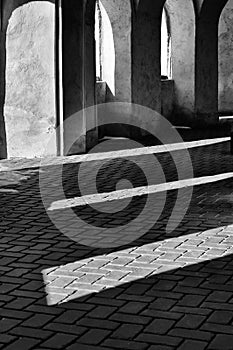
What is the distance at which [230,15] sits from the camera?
23.1 metres

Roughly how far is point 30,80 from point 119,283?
26.5 ft

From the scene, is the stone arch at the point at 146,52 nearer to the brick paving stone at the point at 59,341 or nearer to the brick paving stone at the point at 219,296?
the brick paving stone at the point at 219,296

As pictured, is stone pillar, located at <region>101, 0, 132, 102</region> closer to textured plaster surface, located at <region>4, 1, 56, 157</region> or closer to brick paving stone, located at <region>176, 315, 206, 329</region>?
textured plaster surface, located at <region>4, 1, 56, 157</region>

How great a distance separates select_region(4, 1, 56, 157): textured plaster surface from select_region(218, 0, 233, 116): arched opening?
1043cm

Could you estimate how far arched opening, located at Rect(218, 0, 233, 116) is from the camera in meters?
Answer: 23.1

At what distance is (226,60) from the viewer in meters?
23.4

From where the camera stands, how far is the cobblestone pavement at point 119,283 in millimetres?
5012

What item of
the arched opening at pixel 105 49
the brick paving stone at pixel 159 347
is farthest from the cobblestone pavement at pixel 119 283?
the arched opening at pixel 105 49

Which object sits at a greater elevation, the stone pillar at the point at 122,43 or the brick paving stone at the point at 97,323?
the stone pillar at the point at 122,43

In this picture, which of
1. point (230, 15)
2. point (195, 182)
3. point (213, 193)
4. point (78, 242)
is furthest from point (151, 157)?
point (230, 15)

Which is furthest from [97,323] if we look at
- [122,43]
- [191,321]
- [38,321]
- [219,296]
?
[122,43]

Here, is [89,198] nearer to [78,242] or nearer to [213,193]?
[213,193]

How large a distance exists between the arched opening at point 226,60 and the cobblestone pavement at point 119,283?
14.2 metres

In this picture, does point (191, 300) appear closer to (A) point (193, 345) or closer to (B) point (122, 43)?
(A) point (193, 345)
